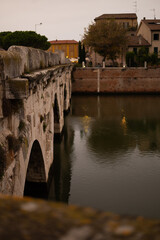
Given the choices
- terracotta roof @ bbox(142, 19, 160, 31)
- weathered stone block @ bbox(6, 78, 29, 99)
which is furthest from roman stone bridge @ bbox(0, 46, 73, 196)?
terracotta roof @ bbox(142, 19, 160, 31)

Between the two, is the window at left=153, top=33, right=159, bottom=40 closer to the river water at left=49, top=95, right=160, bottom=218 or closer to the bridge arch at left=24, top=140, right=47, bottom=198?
the river water at left=49, top=95, right=160, bottom=218

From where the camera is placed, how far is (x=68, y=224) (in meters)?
1.40

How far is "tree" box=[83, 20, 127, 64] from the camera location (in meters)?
40.9

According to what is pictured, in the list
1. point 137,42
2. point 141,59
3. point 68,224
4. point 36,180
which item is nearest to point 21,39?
point 141,59

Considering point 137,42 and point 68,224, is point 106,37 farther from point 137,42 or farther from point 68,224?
point 68,224

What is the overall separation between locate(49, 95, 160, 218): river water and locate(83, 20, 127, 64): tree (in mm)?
17700

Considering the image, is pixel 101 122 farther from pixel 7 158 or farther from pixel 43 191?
pixel 7 158

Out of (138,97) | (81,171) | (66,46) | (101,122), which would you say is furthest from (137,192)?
(66,46)

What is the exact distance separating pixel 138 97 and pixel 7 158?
104 feet

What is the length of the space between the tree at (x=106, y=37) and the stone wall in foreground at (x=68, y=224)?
40.9 meters

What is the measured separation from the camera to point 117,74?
37.8 metres

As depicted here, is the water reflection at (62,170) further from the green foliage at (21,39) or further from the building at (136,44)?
the building at (136,44)

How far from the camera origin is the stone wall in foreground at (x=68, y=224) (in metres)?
1.34

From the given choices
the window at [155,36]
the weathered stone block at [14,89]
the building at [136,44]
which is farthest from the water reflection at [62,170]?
the window at [155,36]
